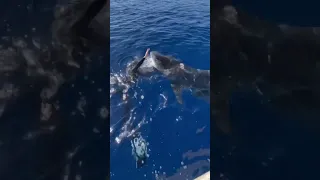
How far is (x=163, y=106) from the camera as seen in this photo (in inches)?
419

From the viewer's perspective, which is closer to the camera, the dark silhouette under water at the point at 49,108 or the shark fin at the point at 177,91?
the dark silhouette under water at the point at 49,108

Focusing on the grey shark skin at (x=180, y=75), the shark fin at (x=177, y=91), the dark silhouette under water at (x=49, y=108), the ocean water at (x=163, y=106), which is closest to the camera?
the dark silhouette under water at (x=49, y=108)
